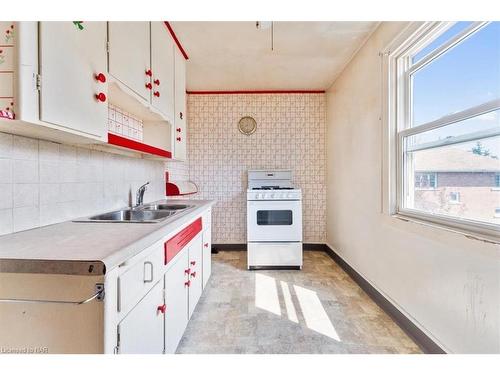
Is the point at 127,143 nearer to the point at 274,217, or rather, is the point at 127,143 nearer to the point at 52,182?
the point at 52,182

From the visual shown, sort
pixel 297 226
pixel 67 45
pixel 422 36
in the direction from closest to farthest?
pixel 67 45 → pixel 422 36 → pixel 297 226

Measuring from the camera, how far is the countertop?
0.74 metres

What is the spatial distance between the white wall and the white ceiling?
0.20 meters

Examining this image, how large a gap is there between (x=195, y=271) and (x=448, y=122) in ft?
6.33

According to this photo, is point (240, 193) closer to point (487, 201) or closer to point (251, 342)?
point (251, 342)

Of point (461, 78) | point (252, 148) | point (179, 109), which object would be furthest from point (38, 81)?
point (252, 148)

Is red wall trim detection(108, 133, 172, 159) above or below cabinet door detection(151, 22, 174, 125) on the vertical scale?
below

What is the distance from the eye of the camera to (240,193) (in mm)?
3863

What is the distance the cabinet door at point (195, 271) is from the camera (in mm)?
1857

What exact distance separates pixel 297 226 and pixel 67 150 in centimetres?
244

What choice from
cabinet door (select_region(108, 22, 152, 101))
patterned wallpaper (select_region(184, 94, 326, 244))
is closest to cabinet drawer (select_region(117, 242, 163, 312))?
cabinet door (select_region(108, 22, 152, 101))

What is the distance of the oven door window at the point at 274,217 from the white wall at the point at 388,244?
2.18 ft

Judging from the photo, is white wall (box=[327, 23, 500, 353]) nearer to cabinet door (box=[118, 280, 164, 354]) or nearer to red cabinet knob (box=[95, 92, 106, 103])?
cabinet door (box=[118, 280, 164, 354])

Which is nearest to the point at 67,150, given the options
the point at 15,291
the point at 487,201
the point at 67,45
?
the point at 67,45
